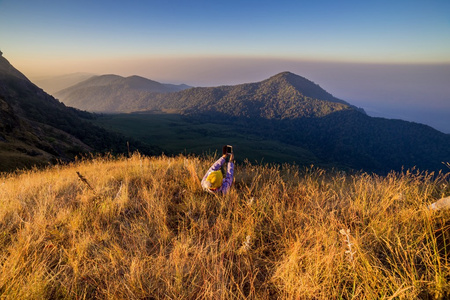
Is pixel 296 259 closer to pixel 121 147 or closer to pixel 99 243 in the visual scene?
pixel 99 243

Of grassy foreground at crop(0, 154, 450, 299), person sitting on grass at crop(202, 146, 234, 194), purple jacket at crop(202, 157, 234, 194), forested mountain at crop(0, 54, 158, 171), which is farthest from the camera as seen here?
forested mountain at crop(0, 54, 158, 171)

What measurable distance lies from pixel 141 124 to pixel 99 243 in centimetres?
15320

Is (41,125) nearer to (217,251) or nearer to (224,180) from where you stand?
(224,180)

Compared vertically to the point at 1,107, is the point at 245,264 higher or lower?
lower

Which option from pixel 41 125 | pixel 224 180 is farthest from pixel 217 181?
pixel 41 125

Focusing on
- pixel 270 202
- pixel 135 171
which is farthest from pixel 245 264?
pixel 135 171

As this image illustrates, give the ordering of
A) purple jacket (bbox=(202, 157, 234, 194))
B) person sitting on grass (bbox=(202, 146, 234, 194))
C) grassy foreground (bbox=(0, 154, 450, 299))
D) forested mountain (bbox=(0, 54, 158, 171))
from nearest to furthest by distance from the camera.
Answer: grassy foreground (bbox=(0, 154, 450, 299)), person sitting on grass (bbox=(202, 146, 234, 194)), purple jacket (bbox=(202, 157, 234, 194)), forested mountain (bbox=(0, 54, 158, 171))

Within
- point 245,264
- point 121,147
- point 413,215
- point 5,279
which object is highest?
point 413,215

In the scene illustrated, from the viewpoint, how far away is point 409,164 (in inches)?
6009

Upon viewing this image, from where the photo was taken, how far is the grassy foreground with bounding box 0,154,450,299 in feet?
5.54

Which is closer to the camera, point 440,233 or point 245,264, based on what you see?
point 245,264

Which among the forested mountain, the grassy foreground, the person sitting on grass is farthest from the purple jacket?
the forested mountain

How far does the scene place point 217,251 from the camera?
2.29 meters

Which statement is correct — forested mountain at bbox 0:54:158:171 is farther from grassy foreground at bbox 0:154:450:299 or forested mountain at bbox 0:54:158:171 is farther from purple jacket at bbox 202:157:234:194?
purple jacket at bbox 202:157:234:194
